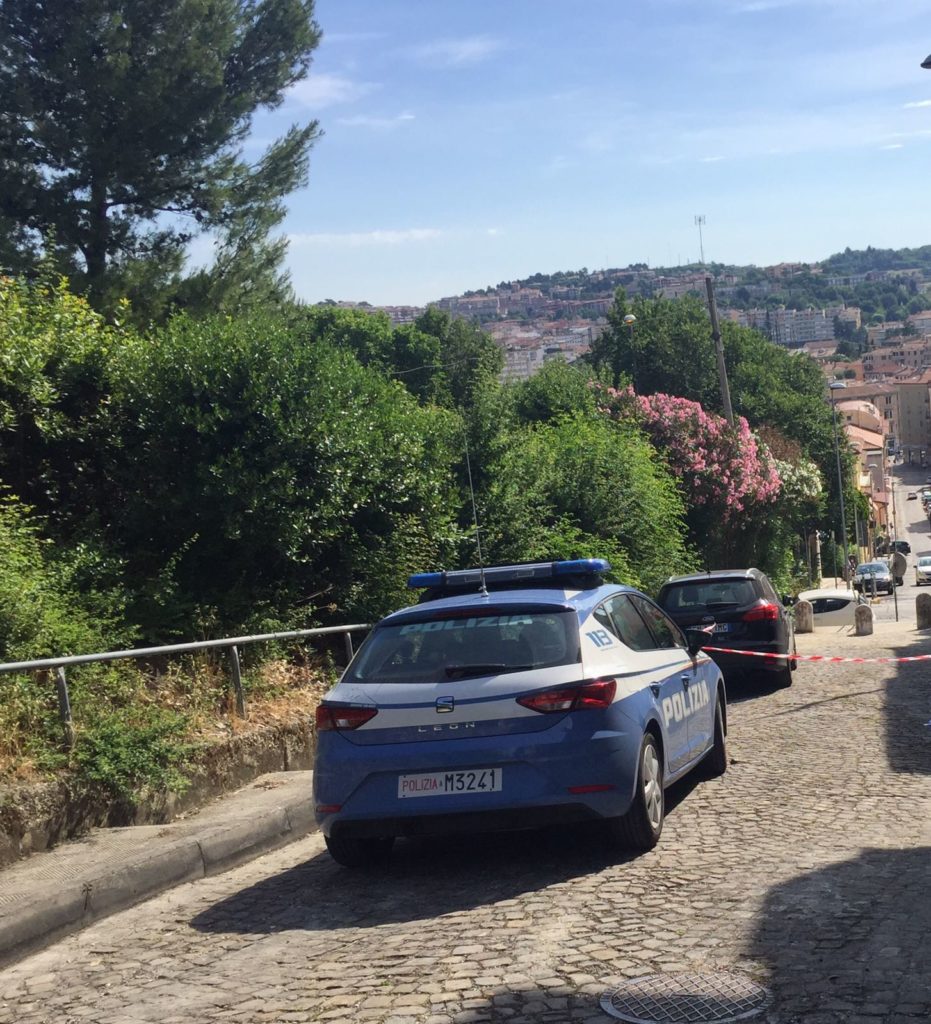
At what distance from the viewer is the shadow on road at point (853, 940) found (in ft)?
15.1

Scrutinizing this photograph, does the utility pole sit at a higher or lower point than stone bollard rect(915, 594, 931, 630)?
higher

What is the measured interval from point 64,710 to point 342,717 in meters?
2.15

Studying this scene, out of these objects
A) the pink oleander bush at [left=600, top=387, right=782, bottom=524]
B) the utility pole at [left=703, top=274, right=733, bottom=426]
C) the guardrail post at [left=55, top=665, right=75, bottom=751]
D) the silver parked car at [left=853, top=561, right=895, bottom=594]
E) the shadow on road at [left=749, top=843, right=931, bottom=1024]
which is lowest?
the silver parked car at [left=853, top=561, right=895, bottom=594]

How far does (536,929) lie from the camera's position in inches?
233

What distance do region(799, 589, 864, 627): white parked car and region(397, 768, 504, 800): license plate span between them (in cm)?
3783

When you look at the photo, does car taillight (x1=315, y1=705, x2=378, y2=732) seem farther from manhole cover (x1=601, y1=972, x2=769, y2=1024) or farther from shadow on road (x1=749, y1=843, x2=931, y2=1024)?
manhole cover (x1=601, y1=972, x2=769, y2=1024)

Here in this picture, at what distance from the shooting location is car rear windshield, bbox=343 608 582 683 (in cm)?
739

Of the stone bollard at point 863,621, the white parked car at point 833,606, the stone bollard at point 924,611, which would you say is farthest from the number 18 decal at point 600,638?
the white parked car at point 833,606

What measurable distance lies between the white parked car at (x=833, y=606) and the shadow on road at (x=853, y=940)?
3786 centimetres

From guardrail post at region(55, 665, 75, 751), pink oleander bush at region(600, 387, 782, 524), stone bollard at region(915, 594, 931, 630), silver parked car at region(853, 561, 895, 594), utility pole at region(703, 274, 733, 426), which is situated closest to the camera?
guardrail post at region(55, 665, 75, 751)

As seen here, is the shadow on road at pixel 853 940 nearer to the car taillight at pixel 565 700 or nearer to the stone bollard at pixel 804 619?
the car taillight at pixel 565 700

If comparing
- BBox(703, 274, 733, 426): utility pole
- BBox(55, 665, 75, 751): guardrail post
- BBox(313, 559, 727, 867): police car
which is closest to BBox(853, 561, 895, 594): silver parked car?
BBox(703, 274, 733, 426): utility pole

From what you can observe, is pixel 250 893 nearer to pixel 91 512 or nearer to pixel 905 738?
pixel 905 738

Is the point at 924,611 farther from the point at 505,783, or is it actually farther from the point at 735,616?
the point at 505,783
